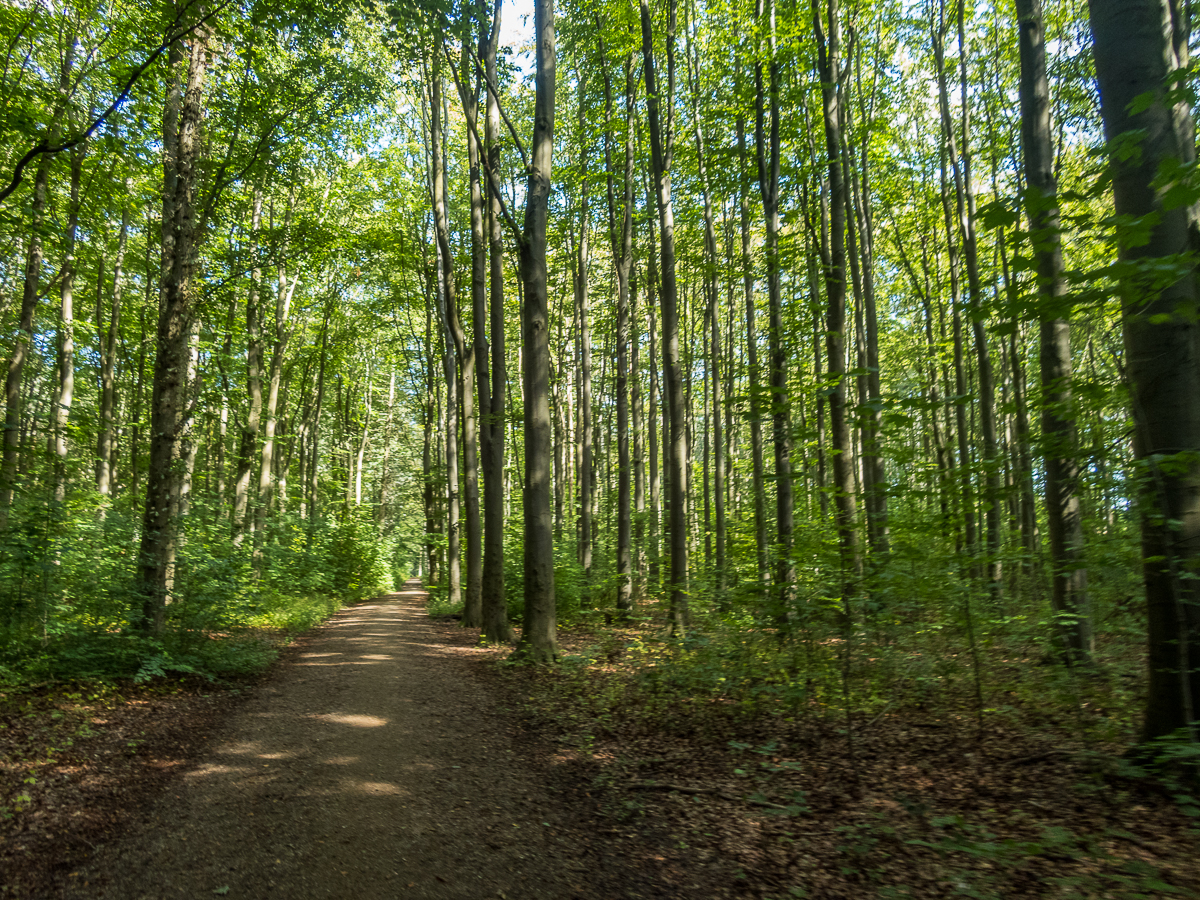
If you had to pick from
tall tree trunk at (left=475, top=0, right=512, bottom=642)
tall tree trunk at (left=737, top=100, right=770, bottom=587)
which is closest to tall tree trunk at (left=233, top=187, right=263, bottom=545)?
tall tree trunk at (left=475, top=0, right=512, bottom=642)

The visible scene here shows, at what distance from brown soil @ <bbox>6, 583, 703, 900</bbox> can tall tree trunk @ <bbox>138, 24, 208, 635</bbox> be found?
2675mm

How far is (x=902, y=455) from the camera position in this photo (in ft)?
16.0

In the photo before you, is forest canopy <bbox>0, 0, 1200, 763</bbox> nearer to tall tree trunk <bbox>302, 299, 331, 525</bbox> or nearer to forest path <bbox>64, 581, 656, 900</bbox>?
tall tree trunk <bbox>302, 299, 331, 525</bbox>

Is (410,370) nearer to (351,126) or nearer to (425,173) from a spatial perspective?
(425,173)

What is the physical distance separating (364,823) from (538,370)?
23.7 ft

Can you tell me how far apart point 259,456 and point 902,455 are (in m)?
20.0

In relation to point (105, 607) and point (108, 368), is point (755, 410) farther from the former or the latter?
point (108, 368)

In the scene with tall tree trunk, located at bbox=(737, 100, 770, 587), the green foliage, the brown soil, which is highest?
tall tree trunk, located at bbox=(737, 100, 770, 587)

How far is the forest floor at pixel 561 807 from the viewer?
3.37m

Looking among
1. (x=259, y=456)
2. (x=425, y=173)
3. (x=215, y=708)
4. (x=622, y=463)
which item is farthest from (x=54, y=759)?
(x=425, y=173)

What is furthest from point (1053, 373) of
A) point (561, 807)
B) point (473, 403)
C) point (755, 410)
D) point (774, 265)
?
point (473, 403)

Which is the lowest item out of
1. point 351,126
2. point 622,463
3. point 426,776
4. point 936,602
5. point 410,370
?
point 426,776

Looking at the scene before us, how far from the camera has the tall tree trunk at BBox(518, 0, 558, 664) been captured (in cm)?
991

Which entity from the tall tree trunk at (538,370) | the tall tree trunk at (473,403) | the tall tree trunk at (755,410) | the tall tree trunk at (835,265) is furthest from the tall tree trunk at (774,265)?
the tall tree trunk at (473,403)
